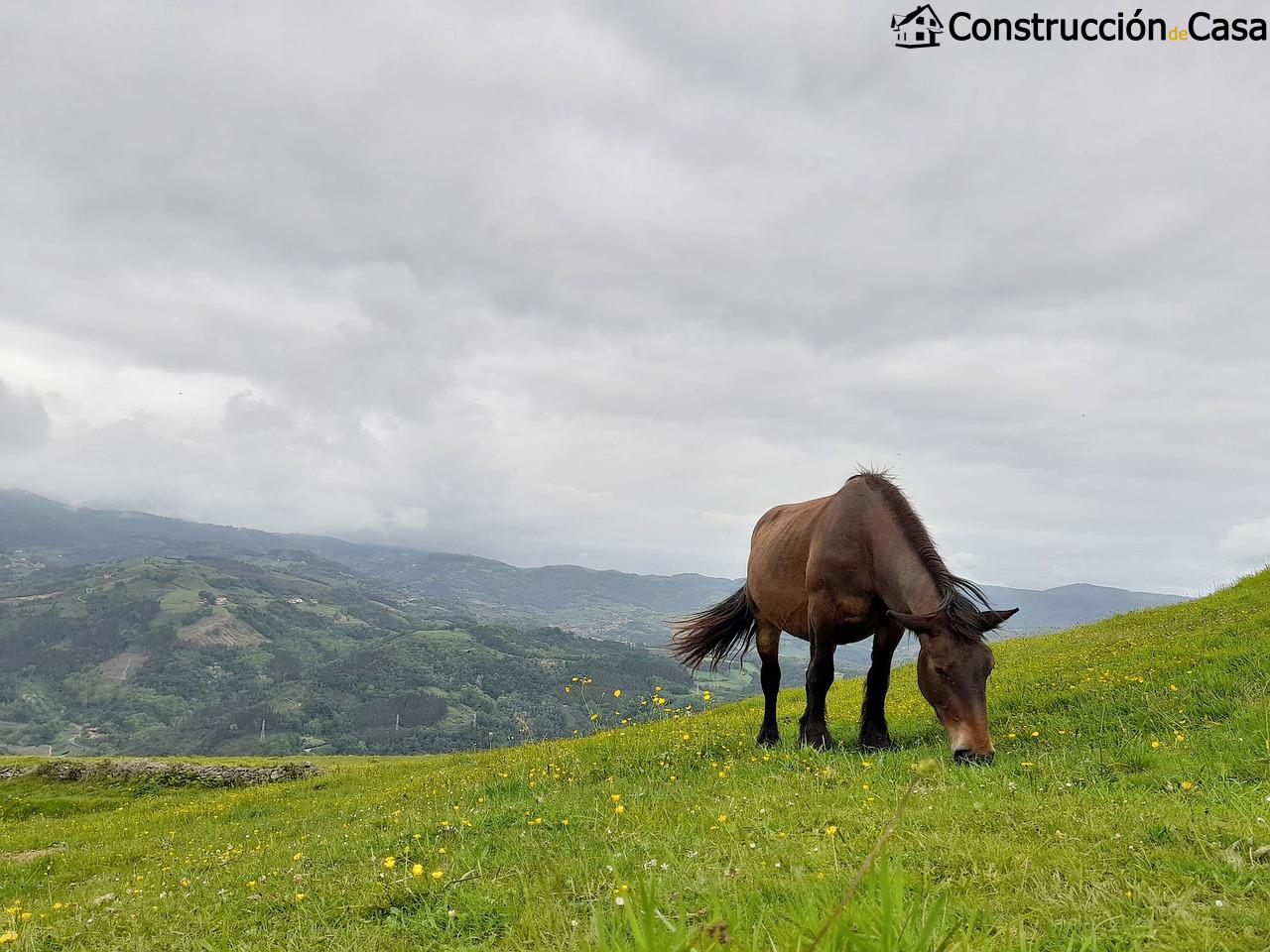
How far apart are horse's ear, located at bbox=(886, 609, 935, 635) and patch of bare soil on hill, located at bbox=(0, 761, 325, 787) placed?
3796 centimetres

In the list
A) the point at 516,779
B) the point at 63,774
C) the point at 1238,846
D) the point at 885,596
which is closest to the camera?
the point at 1238,846

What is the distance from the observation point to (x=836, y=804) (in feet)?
23.7

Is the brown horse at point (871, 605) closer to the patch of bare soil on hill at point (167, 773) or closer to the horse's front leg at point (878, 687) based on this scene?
the horse's front leg at point (878, 687)

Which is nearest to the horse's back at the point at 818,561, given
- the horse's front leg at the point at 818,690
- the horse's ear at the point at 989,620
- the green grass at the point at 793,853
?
the horse's front leg at the point at 818,690

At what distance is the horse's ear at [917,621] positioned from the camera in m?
9.25

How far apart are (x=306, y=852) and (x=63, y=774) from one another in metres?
51.1

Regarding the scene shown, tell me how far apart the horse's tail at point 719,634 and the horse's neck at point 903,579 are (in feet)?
14.8

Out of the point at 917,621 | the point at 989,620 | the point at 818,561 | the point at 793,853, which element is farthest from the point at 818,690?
the point at 793,853

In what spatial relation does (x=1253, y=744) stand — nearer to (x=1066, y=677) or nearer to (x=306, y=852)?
(x=1066, y=677)

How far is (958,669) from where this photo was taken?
9148 millimetres

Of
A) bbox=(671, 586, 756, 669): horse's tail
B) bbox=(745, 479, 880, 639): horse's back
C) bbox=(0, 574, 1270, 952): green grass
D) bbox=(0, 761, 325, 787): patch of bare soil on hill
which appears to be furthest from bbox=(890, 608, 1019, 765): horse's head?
bbox=(0, 761, 325, 787): patch of bare soil on hill

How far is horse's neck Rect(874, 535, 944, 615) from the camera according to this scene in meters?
9.88

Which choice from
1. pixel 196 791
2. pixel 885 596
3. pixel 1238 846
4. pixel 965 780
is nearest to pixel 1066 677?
pixel 885 596

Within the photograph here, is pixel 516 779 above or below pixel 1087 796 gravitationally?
below
